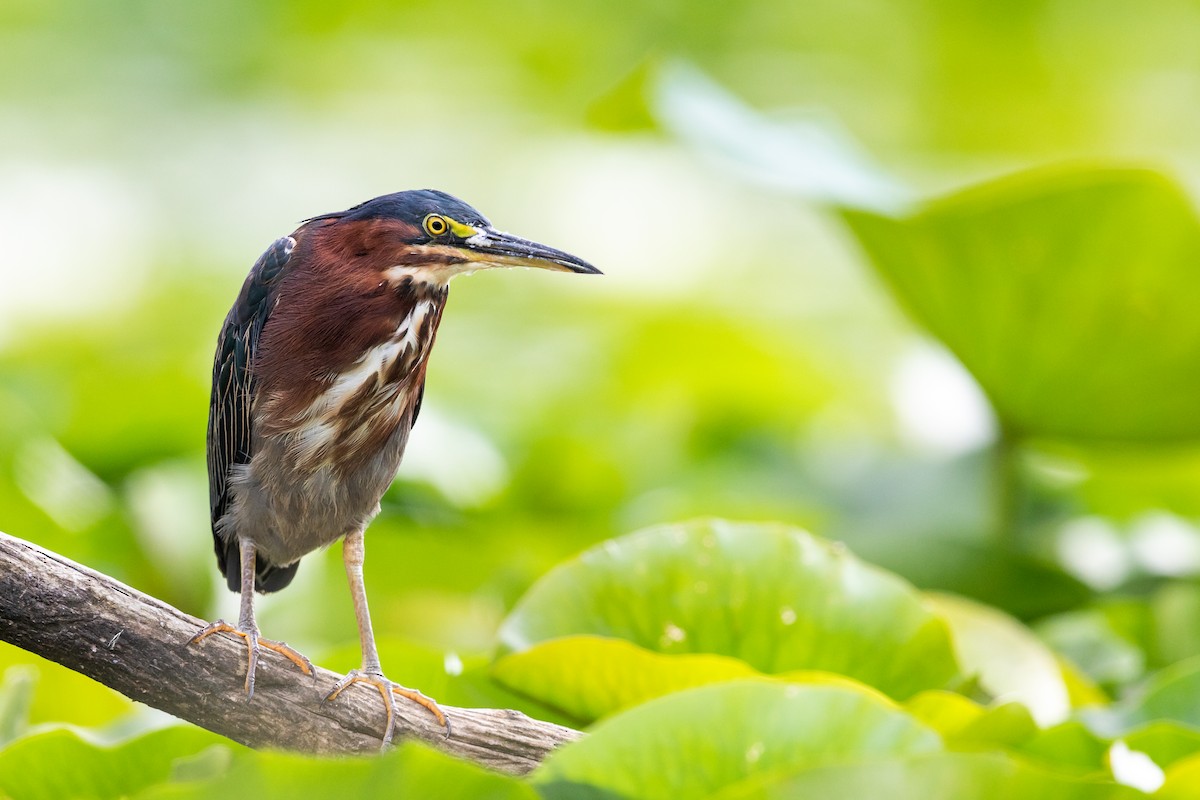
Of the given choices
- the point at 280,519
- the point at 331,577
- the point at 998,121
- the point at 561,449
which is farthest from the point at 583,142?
the point at 280,519

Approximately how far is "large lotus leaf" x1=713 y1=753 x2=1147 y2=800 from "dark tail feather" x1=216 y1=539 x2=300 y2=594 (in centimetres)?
38

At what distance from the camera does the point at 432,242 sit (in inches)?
22.2

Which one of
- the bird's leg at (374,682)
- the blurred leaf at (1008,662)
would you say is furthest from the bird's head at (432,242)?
the blurred leaf at (1008,662)

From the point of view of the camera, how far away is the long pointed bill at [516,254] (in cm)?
54

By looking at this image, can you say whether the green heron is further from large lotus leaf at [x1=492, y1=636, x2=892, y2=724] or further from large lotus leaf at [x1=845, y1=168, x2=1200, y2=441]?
large lotus leaf at [x1=845, y1=168, x2=1200, y2=441]

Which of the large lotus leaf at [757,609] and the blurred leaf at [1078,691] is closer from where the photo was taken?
the large lotus leaf at [757,609]

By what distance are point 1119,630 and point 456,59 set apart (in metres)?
3.76

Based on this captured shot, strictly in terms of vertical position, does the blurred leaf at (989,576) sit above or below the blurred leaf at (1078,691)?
above

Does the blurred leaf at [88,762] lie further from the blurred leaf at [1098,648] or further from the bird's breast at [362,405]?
the blurred leaf at [1098,648]

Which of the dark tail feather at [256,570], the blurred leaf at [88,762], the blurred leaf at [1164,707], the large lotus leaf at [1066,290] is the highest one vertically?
the large lotus leaf at [1066,290]

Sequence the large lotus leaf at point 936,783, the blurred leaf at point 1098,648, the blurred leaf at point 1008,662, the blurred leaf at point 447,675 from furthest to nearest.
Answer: the blurred leaf at point 1098,648 → the blurred leaf at point 1008,662 → the blurred leaf at point 447,675 → the large lotus leaf at point 936,783

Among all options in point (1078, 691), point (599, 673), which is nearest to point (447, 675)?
point (599, 673)

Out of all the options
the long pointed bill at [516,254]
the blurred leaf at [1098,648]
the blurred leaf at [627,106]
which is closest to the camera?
the long pointed bill at [516,254]

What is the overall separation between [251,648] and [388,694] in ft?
0.21
